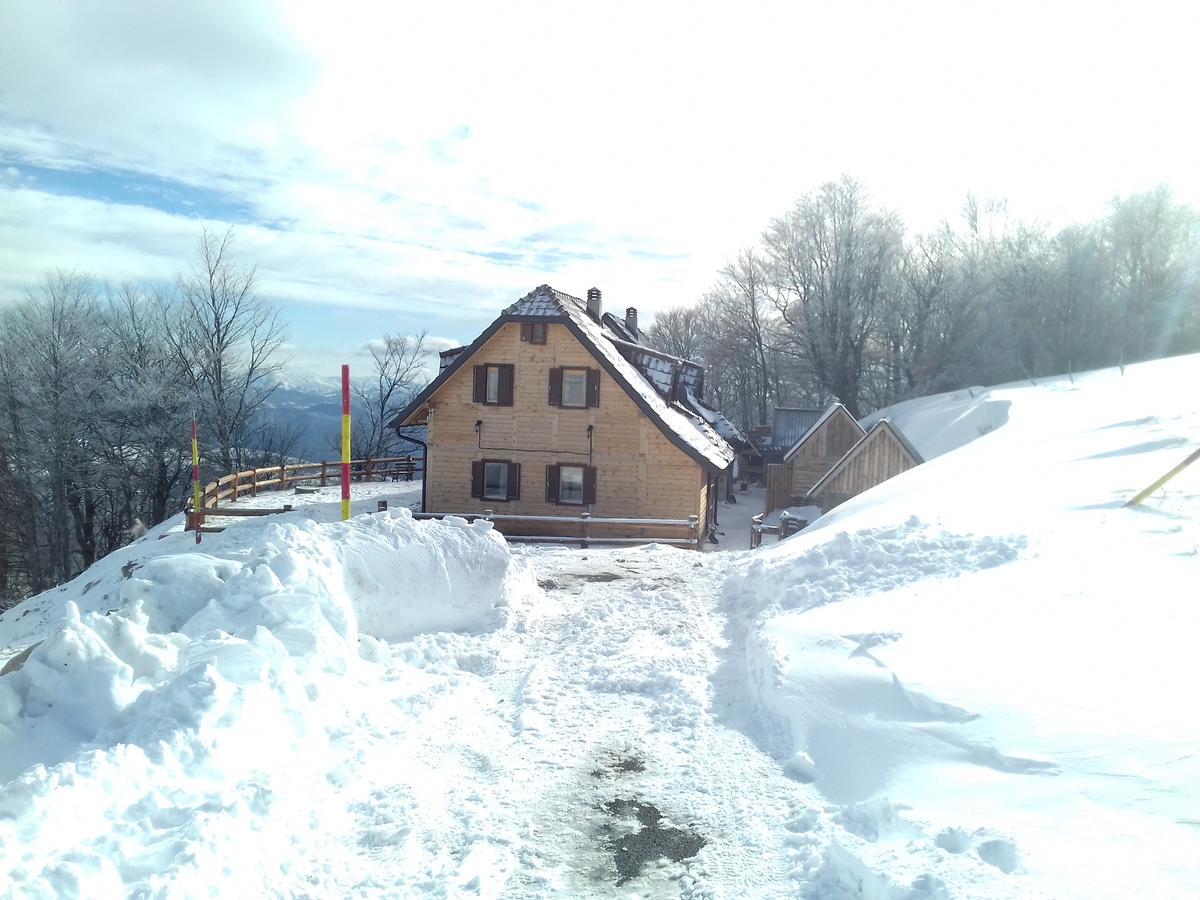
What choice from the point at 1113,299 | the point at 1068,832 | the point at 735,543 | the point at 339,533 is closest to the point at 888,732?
the point at 1068,832

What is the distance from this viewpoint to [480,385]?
22.9 metres

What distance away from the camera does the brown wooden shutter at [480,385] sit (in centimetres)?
2286

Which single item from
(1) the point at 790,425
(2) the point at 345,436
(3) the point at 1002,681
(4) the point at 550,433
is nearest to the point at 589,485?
(4) the point at 550,433

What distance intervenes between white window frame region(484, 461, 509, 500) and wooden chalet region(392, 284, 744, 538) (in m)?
0.03

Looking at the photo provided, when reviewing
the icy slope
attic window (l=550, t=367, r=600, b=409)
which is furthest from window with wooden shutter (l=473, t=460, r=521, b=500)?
the icy slope

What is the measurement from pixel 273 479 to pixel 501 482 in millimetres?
12884

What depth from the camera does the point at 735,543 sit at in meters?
26.7

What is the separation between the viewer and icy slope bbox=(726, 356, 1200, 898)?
4.23 metres

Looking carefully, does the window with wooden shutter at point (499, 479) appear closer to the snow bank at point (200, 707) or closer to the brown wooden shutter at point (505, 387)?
the brown wooden shutter at point (505, 387)

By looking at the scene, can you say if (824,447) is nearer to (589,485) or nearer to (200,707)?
(589,485)

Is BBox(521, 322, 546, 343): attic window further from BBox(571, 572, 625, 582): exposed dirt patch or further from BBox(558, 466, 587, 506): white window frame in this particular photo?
BBox(571, 572, 625, 582): exposed dirt patch

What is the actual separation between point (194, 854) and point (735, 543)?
76.8 feet

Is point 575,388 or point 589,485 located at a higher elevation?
point 575,388

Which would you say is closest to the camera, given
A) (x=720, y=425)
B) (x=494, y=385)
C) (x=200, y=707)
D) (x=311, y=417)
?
(x=200, y=707)
